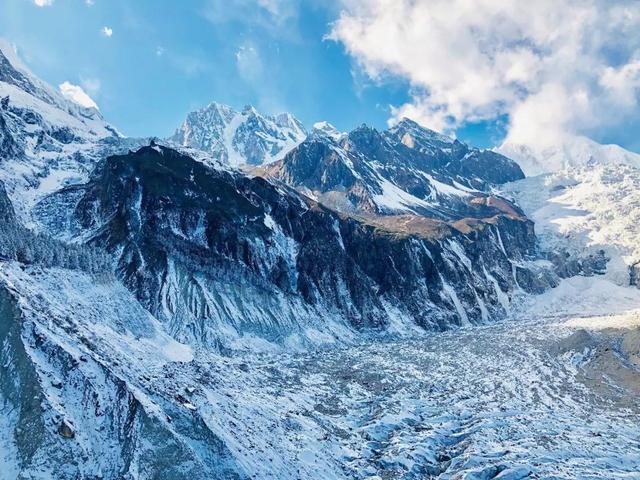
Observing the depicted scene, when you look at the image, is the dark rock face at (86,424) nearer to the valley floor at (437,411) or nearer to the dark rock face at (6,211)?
the valley floor at (437,411)

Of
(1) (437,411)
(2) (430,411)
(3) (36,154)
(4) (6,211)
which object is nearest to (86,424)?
(2) (430,411)

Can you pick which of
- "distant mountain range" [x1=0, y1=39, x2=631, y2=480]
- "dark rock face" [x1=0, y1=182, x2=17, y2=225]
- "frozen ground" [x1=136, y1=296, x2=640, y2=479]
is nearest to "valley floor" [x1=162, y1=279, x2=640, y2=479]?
"frozen ground" [x1=136, y1=296, x2=640, y2=479]

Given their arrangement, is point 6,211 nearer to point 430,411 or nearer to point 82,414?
point 82,414

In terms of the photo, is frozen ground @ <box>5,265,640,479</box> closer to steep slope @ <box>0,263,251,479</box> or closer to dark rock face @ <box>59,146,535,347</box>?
steep slope @ <box>0,263,251,479</box>

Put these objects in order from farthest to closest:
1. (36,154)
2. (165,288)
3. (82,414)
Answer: (36,154) → (165,288) → (82,414)

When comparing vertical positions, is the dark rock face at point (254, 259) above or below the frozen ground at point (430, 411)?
above

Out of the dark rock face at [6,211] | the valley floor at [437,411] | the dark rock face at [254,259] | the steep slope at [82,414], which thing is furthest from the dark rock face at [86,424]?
the dark rock face at [6,211]

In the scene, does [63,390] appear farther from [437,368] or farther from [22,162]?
[22,162]

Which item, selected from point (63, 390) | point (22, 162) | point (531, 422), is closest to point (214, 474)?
point (63, 390)
